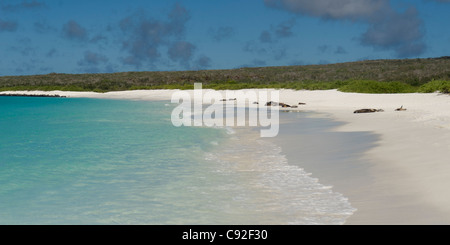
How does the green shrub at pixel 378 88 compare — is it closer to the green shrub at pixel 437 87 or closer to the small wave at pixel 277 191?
the green shrub at pixel 437 87

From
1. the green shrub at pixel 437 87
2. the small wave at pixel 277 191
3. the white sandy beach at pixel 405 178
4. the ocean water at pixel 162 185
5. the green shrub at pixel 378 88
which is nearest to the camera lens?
the white sandy beach at pixel 405 178

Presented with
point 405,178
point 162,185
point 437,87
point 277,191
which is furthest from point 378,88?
point 162,185

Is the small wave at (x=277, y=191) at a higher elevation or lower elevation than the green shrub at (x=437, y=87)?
lower

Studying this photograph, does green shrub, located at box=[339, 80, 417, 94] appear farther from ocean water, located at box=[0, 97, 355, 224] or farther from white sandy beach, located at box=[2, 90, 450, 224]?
ocean water, located at box=[0, 97, 355, 224]

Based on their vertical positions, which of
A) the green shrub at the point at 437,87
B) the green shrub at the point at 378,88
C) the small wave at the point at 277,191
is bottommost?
the small wave at the point at 277,191

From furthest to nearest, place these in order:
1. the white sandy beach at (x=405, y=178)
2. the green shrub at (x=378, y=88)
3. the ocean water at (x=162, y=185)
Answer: the green shrub at (x=378, y=88) < the ocean water at (x=162, y=185) < the white sandy beach at (x=405, y=178)

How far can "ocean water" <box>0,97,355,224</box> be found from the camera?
19.9ft

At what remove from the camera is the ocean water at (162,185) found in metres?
6.07

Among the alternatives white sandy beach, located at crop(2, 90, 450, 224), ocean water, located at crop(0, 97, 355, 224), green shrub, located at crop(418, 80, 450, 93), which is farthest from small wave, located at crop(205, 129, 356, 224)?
green shrub, located at crop(418, 80, 450, 93)

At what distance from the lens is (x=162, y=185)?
7926mm

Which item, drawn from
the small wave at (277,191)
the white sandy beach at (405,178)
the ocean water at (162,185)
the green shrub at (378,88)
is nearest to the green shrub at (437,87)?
the green shrub at (378,88)
